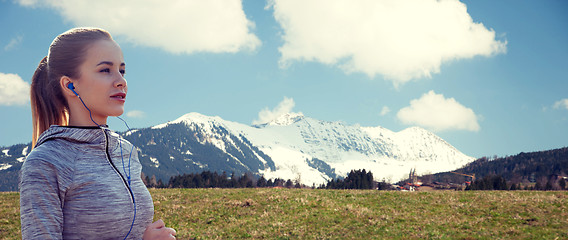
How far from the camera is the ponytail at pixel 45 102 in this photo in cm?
318

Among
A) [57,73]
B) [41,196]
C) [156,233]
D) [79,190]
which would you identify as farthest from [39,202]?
[57,73]

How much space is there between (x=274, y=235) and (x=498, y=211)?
14059 mm

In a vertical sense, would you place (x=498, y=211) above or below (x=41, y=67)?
below

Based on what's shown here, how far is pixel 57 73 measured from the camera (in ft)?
10.2

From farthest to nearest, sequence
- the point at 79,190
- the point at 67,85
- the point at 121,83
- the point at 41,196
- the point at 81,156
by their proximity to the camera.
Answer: the point at 121,83 < the point at 67,85 < the point at 81,156 < the point at 79,190 < the point at 41,196

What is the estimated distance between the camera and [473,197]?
88.5 ft

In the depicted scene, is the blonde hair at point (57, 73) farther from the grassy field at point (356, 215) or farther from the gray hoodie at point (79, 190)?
the grassy field at point (356, 215)

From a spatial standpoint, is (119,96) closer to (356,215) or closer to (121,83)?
(121,83)

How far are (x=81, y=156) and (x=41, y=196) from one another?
1.49ft

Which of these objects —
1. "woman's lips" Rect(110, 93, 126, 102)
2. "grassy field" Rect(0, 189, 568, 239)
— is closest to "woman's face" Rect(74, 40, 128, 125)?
"woman's lips" Rect(110, 93, 126, 102)

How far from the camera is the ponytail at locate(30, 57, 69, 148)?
318cm

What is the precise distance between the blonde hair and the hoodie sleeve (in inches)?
24.1

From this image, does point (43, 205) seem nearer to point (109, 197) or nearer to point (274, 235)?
point (109, 197)

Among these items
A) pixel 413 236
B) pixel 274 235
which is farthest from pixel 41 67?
pixel 413 236
